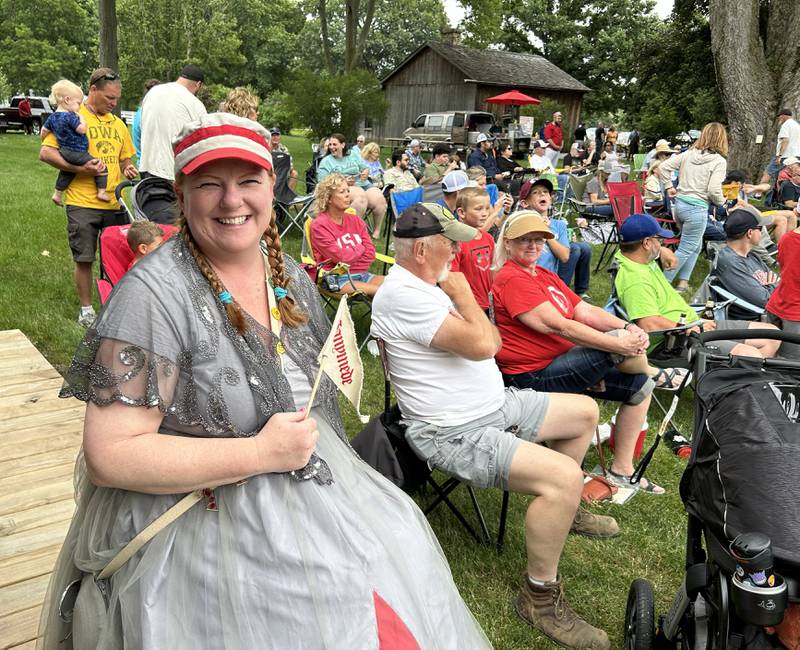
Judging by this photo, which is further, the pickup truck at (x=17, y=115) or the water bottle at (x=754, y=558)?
the pickup truck at (x=17, y=115)

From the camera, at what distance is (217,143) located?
1427mm

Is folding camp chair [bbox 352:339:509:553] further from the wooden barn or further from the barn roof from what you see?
the barn roof

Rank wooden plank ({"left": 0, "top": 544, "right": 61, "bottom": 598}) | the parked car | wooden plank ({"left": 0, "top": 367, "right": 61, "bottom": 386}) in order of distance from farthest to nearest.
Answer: the parked car → wooden plank ({"left": 0, "top": 367, "right": 61, "bottom": 386}) → wooden plank ({"left": 0, "top": 544, "right": 61, "bottom": 598})

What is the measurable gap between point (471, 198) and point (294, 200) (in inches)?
166

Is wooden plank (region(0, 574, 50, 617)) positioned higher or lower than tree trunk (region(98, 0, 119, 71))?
lower

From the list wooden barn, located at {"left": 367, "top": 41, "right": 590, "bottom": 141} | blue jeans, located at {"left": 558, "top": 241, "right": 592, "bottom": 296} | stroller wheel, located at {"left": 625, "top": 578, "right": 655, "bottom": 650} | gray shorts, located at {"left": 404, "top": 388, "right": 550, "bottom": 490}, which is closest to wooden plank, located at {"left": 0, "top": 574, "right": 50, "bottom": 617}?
gray shorts, located at {"left": 404, "top": 388, "right": 550, "bottom": 490}

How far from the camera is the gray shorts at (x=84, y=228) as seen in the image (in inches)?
209

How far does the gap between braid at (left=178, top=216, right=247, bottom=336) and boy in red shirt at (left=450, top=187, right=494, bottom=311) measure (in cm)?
347

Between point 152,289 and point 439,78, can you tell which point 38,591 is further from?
point 439,78

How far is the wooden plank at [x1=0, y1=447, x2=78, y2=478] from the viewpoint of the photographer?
3172 mm

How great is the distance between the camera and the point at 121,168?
5586 mm

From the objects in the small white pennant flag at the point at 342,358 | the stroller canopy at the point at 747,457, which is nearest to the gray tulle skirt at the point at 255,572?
the small white pennant flag at the point at 342,358

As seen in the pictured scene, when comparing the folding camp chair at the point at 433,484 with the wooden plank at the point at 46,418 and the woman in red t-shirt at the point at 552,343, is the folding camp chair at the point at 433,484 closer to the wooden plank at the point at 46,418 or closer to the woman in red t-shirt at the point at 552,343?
the woman in red t-shirt at the point at 552,343

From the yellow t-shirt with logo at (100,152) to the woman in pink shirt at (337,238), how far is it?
1636 mm
